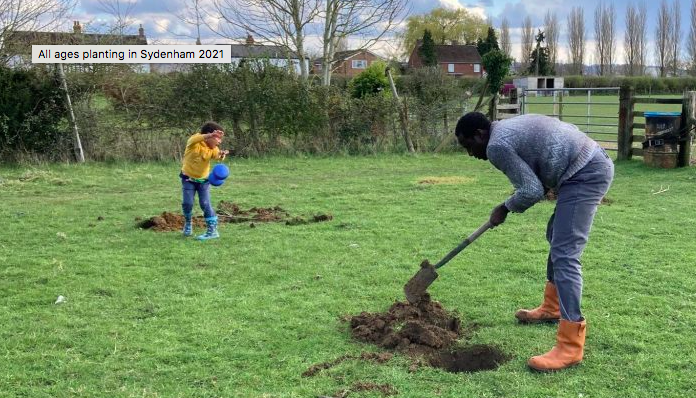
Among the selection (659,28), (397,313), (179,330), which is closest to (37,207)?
(179,330)

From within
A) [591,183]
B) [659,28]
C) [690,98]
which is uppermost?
[659,28]

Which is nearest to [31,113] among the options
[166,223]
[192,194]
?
[166,223]

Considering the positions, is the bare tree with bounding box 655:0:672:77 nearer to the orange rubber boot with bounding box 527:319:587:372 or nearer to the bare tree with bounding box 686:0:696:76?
the bare tree with bounding box 686:0:696:76

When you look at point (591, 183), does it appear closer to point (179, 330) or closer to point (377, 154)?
point (179, 330)

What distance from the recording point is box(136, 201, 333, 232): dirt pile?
344 inches

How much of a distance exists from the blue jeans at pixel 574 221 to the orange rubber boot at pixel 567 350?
0.20 feet

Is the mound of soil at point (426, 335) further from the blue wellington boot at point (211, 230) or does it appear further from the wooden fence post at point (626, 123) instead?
the wooden fence post at point (626, 123)

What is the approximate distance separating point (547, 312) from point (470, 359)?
3.04 ft

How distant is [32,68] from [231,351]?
14.2 m

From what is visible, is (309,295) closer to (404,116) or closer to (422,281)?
(422,281)

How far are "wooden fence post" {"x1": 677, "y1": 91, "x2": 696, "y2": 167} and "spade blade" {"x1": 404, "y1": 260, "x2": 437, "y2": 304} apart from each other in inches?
422

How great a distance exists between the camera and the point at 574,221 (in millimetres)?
4039

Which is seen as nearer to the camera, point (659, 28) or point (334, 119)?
point (334, 119)

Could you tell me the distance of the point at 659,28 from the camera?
71250 millimetres
